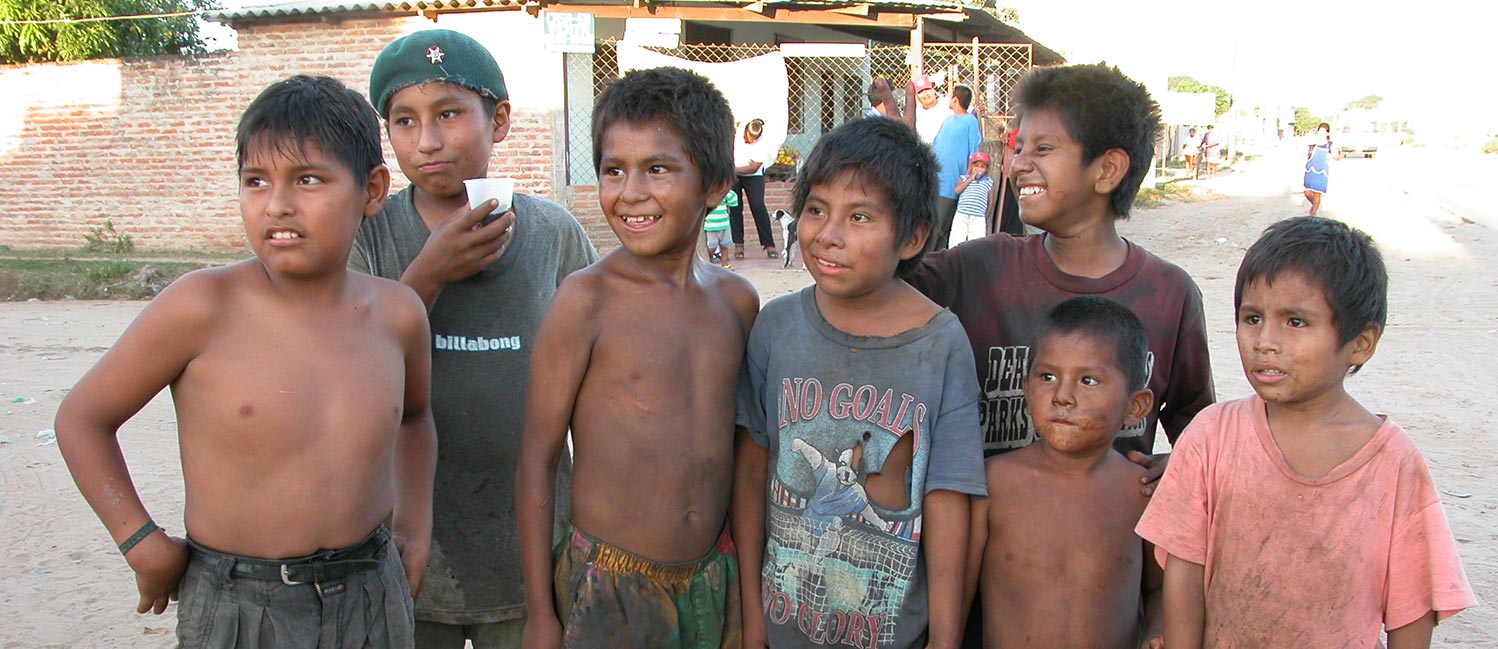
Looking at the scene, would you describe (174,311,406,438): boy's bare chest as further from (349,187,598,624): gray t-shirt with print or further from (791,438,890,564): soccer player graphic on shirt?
(791,438,890,564): soccer player graphic on shirt

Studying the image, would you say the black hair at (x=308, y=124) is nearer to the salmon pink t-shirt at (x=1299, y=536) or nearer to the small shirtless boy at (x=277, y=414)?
the small shirtless boy at (x=277, y=414)

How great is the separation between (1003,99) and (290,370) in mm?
12012

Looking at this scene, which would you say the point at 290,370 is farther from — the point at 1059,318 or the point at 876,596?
the point at 1059,318

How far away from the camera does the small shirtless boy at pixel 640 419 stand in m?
1.95

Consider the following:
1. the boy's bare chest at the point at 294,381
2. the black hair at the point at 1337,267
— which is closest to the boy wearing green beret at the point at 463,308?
the boy's bare chest at the point at 294,381

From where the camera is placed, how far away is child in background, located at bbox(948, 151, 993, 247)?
928cm

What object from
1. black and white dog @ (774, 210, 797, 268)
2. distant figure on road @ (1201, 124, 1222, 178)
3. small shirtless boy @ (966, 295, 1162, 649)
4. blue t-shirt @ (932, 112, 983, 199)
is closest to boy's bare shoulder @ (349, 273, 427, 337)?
small shirtless boy @ (966, 295, 1162, 649)

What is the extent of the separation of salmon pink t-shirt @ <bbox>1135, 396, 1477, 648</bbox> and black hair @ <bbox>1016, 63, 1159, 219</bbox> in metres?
0.60

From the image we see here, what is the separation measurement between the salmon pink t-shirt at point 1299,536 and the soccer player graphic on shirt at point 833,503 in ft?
1.73

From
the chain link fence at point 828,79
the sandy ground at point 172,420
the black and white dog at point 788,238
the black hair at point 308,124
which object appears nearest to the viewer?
the black hair at point 308,124

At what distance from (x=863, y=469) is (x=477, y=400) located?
0.84 meters

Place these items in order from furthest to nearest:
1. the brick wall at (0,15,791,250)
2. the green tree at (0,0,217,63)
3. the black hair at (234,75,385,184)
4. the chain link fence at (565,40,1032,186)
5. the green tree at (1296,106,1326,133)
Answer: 1. the green tree at (1296,106,1326,133)
2. the green tree at (0,0,217,63)
3. the chain link fence at (565,40,1032,186)
4. the brick wall at (0,15,791,250)
5. the black hair at (234,75,385,184)

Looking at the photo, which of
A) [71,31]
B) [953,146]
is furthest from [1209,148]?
[71,31]

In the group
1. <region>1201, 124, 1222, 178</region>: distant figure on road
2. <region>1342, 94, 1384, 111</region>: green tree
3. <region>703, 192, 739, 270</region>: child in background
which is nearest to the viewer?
<region>703, 192, 739, 270</region>: child in background
